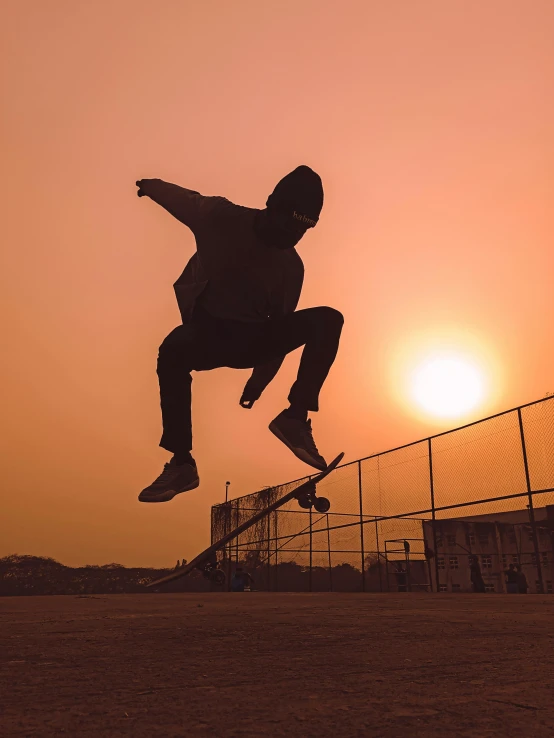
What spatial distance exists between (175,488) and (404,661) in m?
1.57

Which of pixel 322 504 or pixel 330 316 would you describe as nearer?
pixel 330 316

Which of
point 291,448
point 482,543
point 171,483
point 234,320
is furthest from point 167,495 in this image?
point 482,543

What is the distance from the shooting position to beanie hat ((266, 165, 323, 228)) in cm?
264

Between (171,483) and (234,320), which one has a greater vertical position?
(234,320)

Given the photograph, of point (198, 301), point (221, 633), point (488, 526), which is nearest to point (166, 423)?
point (198, 301)

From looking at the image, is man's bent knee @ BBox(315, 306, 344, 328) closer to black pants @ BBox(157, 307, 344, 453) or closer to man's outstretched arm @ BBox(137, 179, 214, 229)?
black pants @ BBox(157, 307, 344, 453)

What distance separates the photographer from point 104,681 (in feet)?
4.70

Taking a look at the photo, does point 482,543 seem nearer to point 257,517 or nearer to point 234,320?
point 257,517

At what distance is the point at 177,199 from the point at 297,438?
1333mm

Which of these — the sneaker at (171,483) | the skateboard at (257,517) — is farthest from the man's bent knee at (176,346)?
the skateboard at (257,517)

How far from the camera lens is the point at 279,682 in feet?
4.62

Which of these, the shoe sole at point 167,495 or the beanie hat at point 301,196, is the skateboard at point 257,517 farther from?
the beanie hat at point 301,196

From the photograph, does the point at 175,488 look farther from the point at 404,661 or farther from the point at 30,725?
the point at 30,725

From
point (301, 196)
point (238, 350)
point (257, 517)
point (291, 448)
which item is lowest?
point (257, 517)
